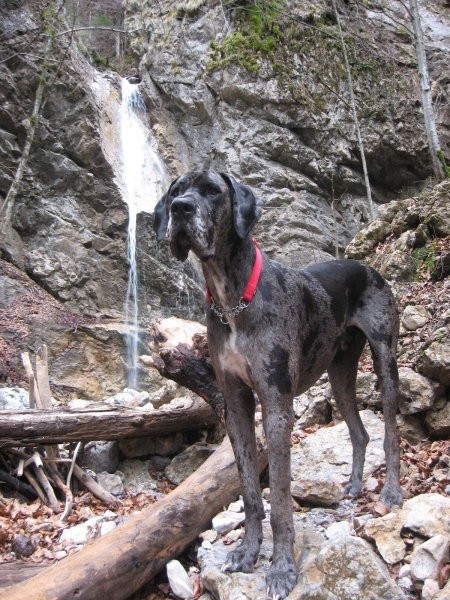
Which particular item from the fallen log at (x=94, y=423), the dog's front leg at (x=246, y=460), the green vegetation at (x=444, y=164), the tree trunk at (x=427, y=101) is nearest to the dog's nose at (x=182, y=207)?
the dog's front leg at (x=246, y=460)

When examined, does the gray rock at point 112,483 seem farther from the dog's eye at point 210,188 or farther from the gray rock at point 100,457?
the dog's eye at point 210,188

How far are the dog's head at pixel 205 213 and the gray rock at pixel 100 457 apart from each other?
11.8 feet

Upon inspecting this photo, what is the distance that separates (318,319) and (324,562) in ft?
5.62

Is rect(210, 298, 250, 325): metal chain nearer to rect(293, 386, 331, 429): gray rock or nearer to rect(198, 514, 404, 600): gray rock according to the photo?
rect(198, 514, 404, 600): gray rock

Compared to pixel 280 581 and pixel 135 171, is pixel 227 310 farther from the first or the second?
pixel 135 171

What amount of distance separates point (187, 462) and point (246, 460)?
2.86 m

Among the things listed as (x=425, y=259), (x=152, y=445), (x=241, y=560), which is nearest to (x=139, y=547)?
(x=241, y=560)

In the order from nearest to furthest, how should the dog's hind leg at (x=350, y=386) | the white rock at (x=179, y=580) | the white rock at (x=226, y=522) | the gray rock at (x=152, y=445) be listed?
1. the white rock at (x=179, y=580)
2. the white rock at (x=226, y=522)
3. the dog's hind leg at (x=350, y=386)
4. the gray rock at (x=152, y=445)

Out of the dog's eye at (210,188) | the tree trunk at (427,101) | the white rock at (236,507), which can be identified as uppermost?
the tree trunk at (427,101)

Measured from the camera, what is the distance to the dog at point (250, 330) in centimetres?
315

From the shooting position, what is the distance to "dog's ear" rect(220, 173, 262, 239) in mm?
3355

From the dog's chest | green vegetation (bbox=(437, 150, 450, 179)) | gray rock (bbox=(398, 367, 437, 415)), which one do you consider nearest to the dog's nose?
the dog's chest

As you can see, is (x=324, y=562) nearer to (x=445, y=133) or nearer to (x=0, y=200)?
(x=0, y=200)

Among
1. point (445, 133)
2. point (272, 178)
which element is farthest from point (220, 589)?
point (445, 133)
